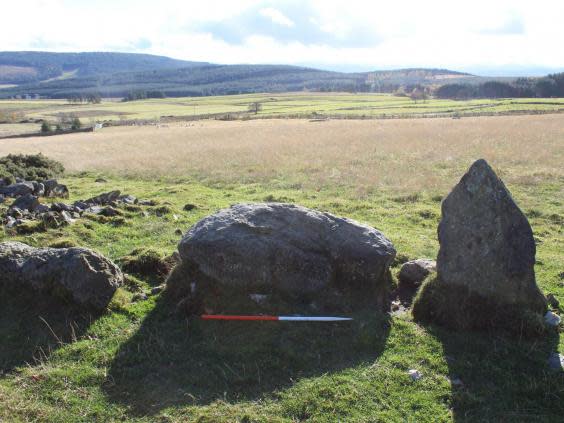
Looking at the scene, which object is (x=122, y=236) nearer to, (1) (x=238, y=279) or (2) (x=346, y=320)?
(1) (x=238, y=279)

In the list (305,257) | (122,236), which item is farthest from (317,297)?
(122,236)

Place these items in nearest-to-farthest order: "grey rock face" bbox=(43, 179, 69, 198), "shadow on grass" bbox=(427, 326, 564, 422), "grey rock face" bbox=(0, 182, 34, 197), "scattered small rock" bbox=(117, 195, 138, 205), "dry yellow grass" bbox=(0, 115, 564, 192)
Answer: "shadow on grass" bbox=(427, 326, 564, 422)
"scattered small rock" bbox=(117, 195, 138, 205)
"grey rock face" bbox=(0, 182, 34, 197)
"grey rock face" bbox=(43, 179, 69, 198)
"dry yellow grass" bbox=(0, 115, 564, 192)

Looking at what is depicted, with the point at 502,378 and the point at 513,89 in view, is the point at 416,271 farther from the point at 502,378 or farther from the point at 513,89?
the point at 513,89

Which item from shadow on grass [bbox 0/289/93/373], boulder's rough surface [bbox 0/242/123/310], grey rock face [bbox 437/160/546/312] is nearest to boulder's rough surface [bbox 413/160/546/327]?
grey rock face [bbox 437/160/546/312]

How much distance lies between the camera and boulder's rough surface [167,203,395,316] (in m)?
10.4

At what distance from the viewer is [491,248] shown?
31.2 ft

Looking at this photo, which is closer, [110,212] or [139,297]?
[139,297]

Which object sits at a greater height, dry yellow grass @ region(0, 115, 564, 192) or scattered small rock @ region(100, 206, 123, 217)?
dry yellow grass @ region(0, 115, 564, 192)

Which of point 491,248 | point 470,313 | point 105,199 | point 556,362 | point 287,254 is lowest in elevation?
point 556,362

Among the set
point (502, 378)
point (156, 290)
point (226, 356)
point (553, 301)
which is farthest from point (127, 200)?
point (502, 378)

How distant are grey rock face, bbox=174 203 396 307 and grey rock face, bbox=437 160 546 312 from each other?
1627mm

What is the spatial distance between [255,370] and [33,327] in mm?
4747

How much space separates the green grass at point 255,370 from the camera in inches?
292

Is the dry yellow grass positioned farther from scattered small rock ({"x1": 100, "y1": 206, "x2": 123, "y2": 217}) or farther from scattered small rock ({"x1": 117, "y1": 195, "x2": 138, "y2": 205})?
scattered small rock ({"x1": 100, "y1": 206, "x2": 123, "y2": 217})
